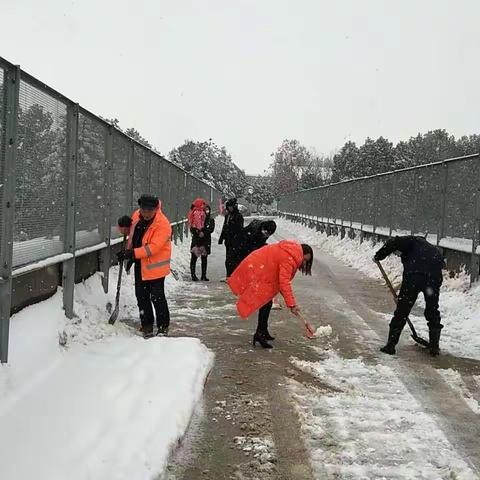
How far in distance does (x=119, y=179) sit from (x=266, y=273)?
10.3 ft

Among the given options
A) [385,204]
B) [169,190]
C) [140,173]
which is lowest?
[385,204]

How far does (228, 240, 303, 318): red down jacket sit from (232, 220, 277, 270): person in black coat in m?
2.17

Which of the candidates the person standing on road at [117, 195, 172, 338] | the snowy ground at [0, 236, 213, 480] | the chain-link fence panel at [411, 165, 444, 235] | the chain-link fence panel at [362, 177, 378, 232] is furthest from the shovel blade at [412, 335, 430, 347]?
the chain-link fence panel at [362, 177, 378, 232]

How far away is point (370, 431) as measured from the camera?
4242 millimetres

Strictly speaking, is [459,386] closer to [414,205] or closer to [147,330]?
[147,330]

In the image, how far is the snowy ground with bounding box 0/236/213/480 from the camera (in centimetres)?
345

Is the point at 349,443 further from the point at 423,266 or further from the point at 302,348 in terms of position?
the point at 423,266

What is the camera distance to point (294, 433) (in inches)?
166

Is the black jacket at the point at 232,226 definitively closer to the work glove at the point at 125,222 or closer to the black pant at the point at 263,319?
the work glove at the point at 125,222

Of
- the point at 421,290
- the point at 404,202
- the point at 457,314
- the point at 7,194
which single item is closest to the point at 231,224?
the point at 457,314

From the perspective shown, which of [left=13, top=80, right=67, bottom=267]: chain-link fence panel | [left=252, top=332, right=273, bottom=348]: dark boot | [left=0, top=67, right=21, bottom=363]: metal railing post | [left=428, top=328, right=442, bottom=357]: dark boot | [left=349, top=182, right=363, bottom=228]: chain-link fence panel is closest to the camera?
[left=0, top=67, right=21, bottom=363]: metal railing post

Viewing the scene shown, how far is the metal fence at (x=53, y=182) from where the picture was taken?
4172 mm

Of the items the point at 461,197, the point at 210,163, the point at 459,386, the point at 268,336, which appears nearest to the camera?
the point at 459,386

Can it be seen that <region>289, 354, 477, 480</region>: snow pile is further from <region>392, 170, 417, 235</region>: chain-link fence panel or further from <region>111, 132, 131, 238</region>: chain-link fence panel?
<region>392, 170, 417, 235</region>: chain-link fence panel
